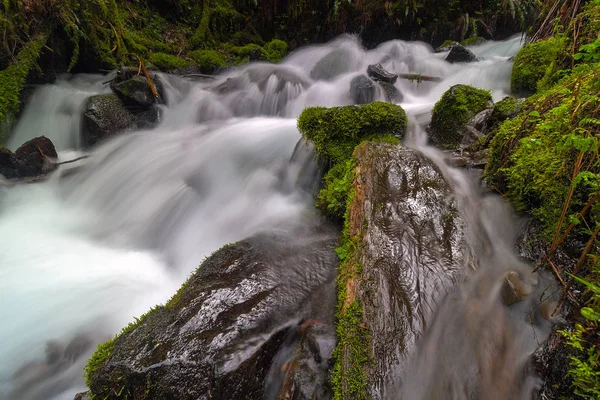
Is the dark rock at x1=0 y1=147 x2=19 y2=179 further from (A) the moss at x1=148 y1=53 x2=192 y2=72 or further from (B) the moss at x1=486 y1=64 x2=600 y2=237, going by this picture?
(B) the moss at x1=486 y1=64 x2=600 y2=237

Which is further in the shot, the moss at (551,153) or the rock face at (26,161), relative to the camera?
the rock face at (26,161)

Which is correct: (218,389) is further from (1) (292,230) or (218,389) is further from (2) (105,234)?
(2) (105,234)

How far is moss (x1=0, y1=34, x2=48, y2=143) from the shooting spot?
5.55 meters

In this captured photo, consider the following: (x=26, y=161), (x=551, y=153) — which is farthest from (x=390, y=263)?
(x=26, y=161)

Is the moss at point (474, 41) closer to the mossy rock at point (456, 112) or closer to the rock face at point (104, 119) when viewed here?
the mossy rock at point (456, 112)

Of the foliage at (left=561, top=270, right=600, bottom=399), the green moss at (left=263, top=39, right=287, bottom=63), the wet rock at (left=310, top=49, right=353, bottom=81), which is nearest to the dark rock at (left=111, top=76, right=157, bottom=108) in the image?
the wet rock at (left=310, top=49, right=353, bottom=81)

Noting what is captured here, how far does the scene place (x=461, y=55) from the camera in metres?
8.23

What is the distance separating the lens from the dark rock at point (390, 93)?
655 centimetres

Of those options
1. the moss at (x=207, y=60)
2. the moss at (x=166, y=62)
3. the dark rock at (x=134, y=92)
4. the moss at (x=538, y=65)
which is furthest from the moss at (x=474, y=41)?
the dark rock at (x=134, y=92)

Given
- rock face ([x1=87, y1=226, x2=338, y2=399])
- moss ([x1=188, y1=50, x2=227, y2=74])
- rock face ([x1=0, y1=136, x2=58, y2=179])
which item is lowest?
rock face ([x1=87, y1=226, x2=338, y2=399])

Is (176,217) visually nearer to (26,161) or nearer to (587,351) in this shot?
(26,161)

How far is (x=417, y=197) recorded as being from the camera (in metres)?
2.61

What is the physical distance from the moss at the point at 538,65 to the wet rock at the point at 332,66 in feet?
16.6

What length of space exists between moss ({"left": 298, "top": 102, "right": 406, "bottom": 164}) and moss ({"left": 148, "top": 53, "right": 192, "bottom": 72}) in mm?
6725
